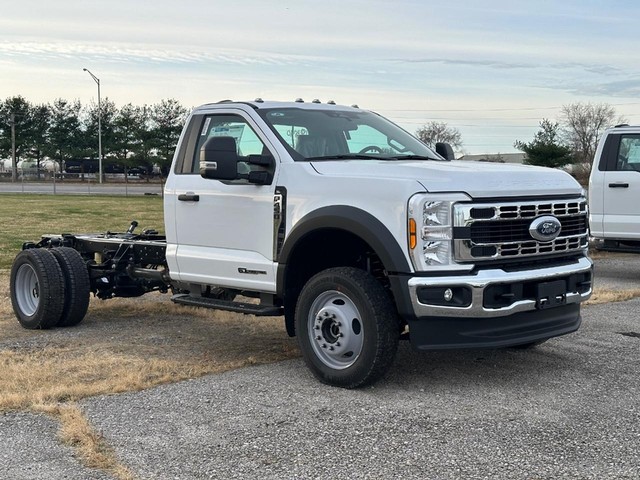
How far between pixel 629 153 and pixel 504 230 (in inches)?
273

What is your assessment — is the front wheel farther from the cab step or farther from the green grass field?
the green grass field

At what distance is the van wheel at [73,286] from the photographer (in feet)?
26.2

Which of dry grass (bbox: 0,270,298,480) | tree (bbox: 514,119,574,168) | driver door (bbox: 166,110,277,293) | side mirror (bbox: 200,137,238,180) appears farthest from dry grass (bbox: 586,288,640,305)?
tree (bbox: 514,119,574,168)

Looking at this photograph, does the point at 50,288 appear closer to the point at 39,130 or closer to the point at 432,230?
the point at 432,230

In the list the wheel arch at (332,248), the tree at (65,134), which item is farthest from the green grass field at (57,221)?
the tree at (65,134)

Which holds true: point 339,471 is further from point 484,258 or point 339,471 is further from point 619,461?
point 484,258

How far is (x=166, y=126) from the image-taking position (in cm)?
6288

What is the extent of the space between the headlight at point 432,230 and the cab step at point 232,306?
58.1 inches

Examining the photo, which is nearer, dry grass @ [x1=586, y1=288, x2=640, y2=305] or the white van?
dry grass @ [x1=586, y1=288, x2=640, y2=305]

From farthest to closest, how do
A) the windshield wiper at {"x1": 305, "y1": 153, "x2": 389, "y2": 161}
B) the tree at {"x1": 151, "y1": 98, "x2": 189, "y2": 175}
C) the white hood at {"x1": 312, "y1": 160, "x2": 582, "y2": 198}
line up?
the tree at {"x1": 151, "y1": 98, "x2": 189, "y2": 175} < the windshield wiper at {"x1": 305, "y1": 153, "x2": 389, "y2": 161} < the white hood at {"x1": 312, "y1": 160, "x2": 582, "y2": 198}

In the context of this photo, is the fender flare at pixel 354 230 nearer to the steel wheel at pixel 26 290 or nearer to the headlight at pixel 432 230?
the headlight at pixel 432 230

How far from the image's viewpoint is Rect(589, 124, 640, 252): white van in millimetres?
11383

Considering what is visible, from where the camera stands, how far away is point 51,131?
7412 centimetres

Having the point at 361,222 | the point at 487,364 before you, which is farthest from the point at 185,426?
Answer: the point at 487,364
